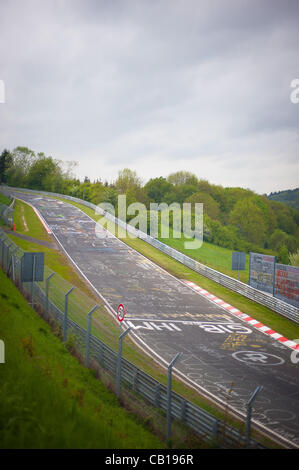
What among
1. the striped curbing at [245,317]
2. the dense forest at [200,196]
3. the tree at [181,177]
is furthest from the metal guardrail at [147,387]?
the tree at [181,177]

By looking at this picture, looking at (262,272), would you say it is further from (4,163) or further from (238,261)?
(4,163)

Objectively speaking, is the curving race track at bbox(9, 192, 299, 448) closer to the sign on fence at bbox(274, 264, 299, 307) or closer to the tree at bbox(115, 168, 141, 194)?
the sign on fence at bbox(274, 264, 299, 307)

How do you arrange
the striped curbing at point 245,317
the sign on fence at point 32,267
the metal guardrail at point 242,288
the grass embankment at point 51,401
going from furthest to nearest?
the metal guardrail at point 242,288 < the striped curbing at point 245,317 < the sign on fence at point 32,267 < the grass embankment at point 51,401

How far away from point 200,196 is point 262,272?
8413 centimetres

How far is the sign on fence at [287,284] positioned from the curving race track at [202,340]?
15.8 feet

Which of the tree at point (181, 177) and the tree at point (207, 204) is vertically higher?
the tree at point (181, 177)

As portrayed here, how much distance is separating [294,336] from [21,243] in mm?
27111

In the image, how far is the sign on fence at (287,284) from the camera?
88.0 ft

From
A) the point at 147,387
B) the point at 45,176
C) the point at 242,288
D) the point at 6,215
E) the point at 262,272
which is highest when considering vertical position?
the point at 45,176

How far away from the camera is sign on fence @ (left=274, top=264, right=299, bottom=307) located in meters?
Result: 26.8

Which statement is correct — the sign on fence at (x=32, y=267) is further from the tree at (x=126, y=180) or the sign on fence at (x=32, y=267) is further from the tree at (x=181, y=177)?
the tree at (x=181, y=177)

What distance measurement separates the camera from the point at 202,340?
20141 mm

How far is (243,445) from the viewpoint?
340 inches

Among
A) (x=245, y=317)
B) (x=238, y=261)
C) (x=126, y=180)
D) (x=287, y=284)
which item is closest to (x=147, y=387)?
(x=245, y=317)
